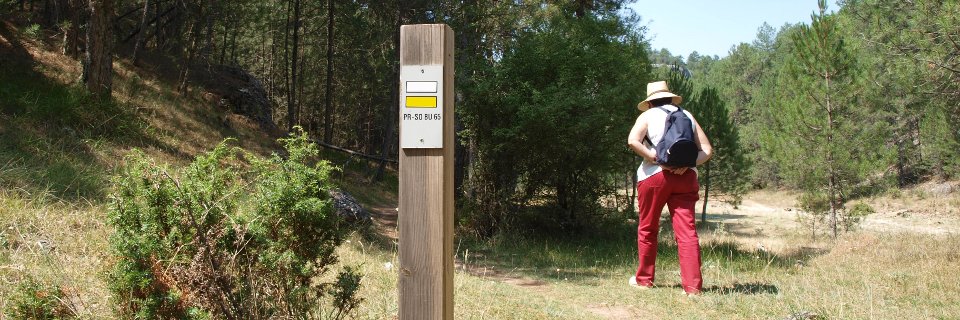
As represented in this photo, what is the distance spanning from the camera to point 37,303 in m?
3.57

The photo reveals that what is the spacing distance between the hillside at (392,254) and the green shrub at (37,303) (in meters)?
0.05

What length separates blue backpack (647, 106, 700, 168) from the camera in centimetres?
580

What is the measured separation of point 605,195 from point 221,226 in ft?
33.9

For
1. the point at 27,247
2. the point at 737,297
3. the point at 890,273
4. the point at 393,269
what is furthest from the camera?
the point at 890,273

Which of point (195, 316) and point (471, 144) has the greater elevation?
point (471, 144)

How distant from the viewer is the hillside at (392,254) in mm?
4816

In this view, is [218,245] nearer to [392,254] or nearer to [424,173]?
[424,173]

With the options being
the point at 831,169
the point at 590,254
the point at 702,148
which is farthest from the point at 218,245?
the point at 831,169

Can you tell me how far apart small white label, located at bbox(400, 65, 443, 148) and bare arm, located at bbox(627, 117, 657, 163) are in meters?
3.42

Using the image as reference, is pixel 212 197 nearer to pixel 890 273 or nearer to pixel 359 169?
pixel 890 273

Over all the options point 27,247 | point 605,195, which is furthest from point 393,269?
point 605,195

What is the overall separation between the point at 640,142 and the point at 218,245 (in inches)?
152

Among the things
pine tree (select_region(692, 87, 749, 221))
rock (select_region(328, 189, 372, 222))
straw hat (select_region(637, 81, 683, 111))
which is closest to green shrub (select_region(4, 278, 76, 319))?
straw hat (select_region(637, 81, 683, 111))

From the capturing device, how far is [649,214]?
6.11 meters
